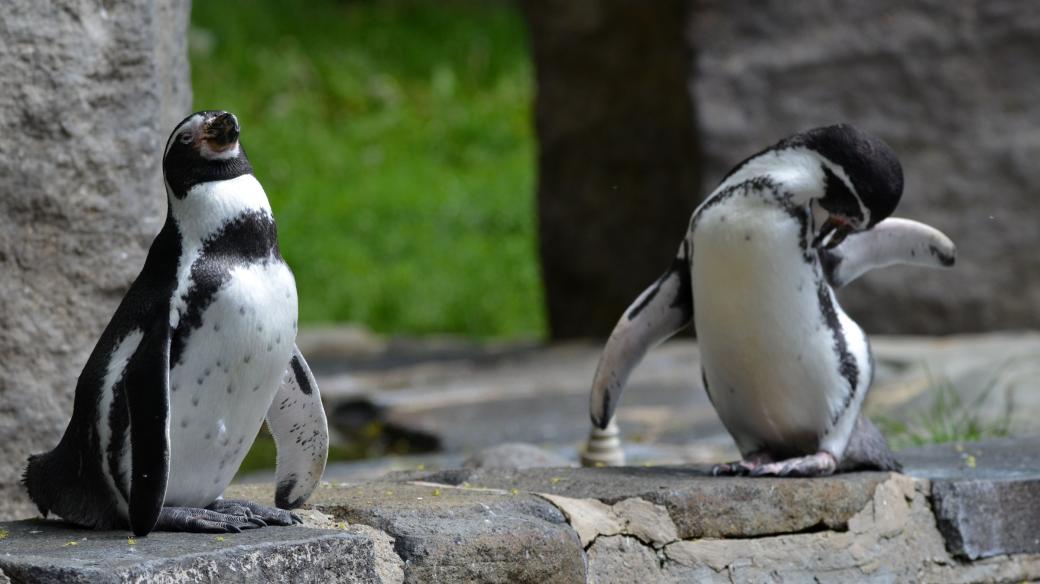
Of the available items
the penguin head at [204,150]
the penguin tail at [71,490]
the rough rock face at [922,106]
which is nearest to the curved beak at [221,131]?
the penguin head at [204,150]

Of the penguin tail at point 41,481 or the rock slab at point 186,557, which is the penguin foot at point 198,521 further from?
the penguin tail at point 41,481

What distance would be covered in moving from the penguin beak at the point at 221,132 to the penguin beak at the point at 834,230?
1148 millimetres

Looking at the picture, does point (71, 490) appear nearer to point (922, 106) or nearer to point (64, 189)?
point (64, 189)

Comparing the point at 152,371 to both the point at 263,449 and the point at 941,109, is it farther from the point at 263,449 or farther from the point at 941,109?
the point at 941,109

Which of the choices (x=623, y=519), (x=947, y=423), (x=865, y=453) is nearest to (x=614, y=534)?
(x=623, y=519)

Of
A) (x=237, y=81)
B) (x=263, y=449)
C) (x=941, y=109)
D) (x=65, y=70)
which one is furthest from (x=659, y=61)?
(x=237, y=81)

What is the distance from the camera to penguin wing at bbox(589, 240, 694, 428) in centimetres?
324

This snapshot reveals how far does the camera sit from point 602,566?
2814 millimetres

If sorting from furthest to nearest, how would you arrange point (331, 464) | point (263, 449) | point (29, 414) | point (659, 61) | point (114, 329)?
1. point (659, 61)
2. point (263, 449)
3. point (331, 464)
4. point (29, 414)
5. point (114, 329)

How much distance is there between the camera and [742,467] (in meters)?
3.08

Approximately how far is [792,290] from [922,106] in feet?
12.4

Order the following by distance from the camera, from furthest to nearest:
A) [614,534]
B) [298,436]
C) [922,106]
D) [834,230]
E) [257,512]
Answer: [922,106] → [834,230] → [614,534] → [298,436] → [257,512]

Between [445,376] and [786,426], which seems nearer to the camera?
[786,426]

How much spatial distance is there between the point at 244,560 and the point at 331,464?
280 centimetres
